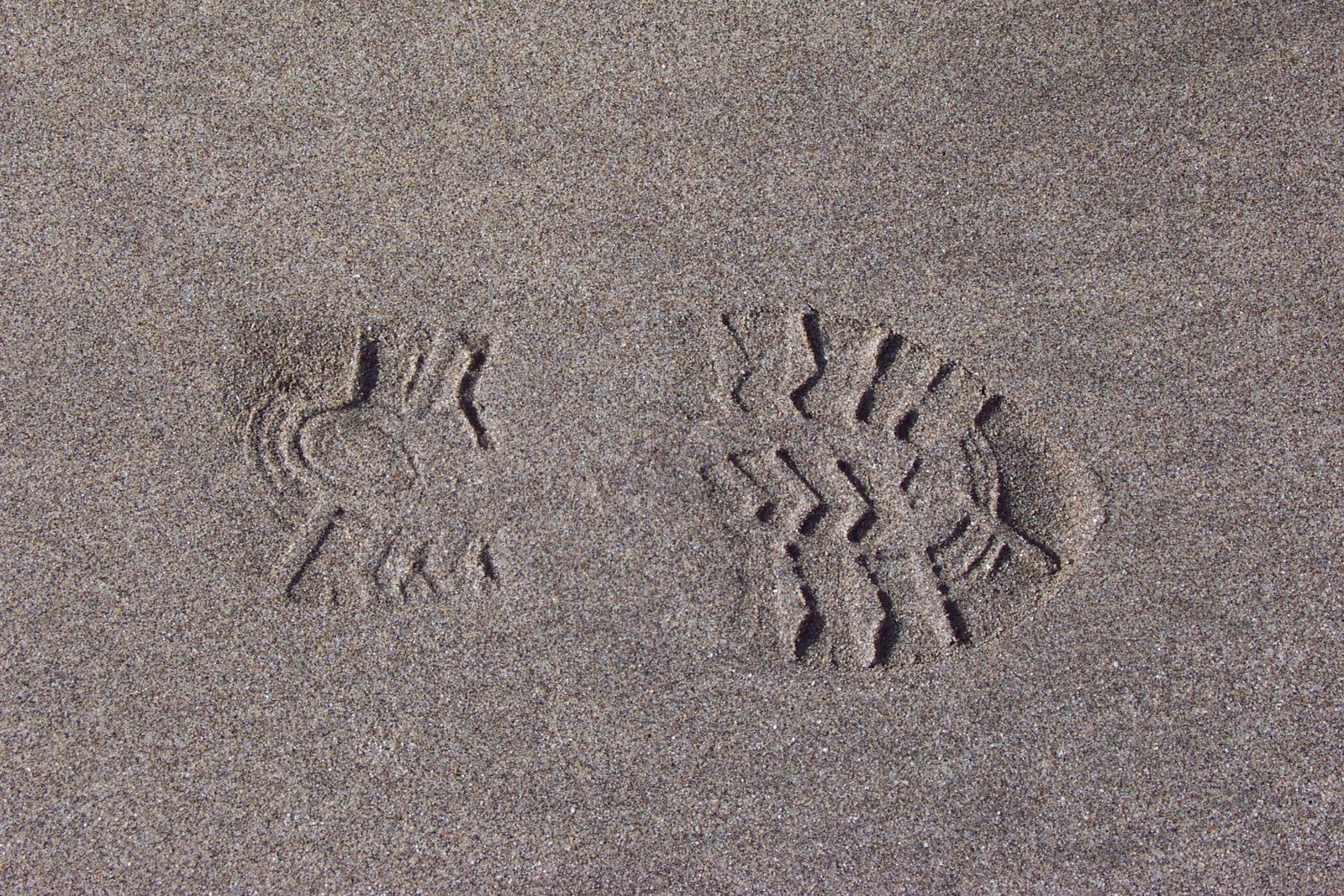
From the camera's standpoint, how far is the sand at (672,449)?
5.42 ft

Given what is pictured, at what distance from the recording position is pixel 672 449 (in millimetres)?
1741

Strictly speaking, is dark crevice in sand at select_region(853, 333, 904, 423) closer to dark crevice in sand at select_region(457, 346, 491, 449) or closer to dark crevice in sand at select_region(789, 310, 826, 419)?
dark crevice in sand at select_region(789, 310, 826, 419)

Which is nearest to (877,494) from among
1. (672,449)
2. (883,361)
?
(883,361)

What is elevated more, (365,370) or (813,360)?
(813,360)

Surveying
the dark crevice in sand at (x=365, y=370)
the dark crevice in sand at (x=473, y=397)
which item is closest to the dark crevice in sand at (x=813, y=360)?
the dark crevice in sand at (x=473, y=397)

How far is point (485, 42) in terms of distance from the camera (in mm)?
1841

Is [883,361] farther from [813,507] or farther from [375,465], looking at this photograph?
[375,465]

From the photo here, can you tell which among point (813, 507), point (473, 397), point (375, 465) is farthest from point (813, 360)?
point (375, 465)

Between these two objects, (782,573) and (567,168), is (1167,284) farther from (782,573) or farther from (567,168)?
A: (567,168)

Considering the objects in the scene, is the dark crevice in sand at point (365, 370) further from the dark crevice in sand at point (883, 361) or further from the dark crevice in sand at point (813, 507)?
the dark crevice in sand at point (883, 361)

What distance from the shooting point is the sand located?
5.42 feet

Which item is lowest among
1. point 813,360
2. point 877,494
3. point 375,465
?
point 375,465

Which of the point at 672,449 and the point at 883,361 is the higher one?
the point at 883,361

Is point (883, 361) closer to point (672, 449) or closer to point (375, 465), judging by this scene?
point (672, 449)
